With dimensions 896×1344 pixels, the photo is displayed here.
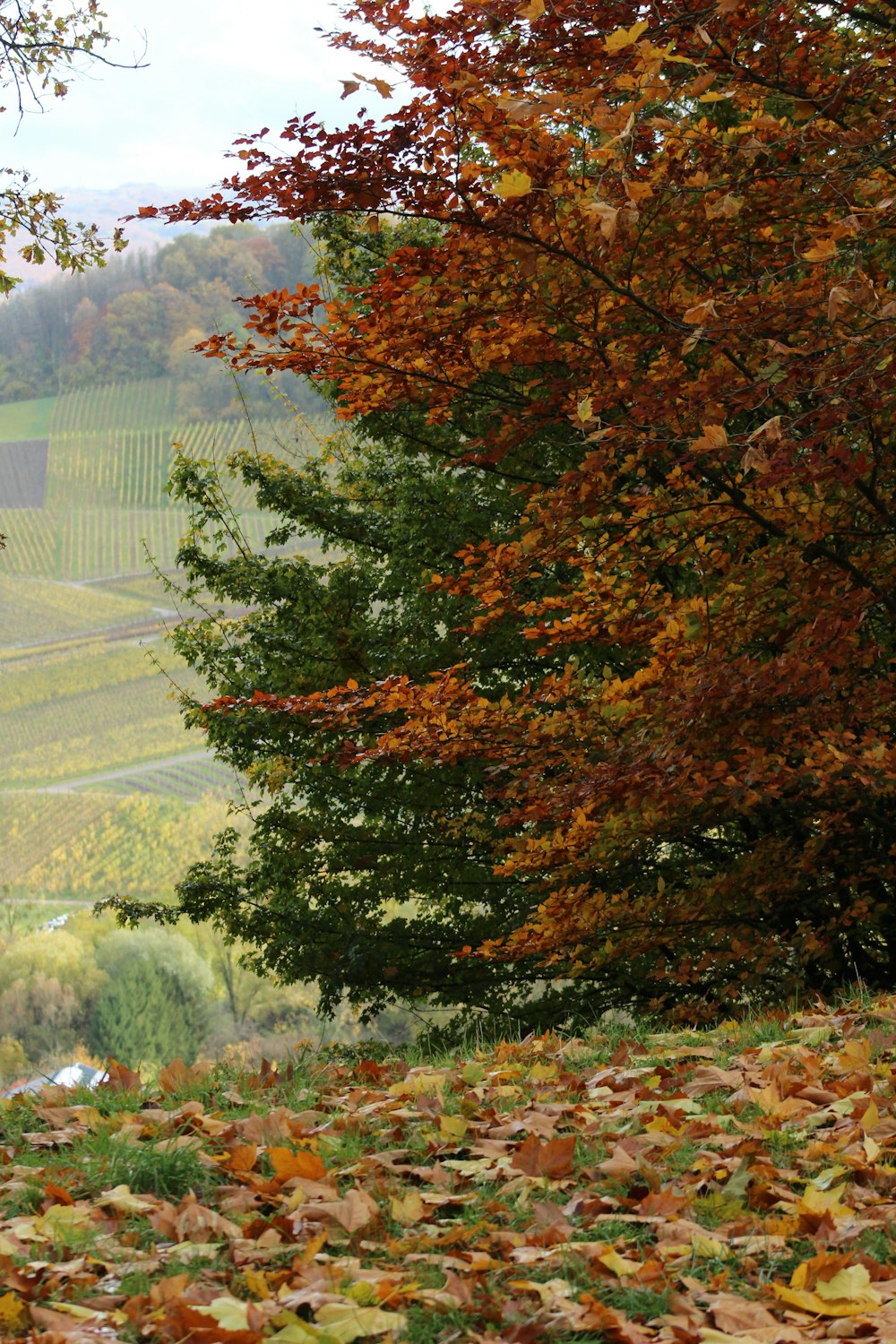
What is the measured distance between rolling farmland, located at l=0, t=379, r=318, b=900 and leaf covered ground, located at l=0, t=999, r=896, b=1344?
66.0 metres

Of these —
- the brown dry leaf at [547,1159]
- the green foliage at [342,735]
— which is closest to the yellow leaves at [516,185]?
the brown dry leaf at [547,1159]

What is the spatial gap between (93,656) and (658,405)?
75.3m

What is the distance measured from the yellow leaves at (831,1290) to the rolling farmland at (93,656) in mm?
67348

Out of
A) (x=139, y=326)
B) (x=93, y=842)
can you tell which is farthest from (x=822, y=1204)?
(x=139, y=326)

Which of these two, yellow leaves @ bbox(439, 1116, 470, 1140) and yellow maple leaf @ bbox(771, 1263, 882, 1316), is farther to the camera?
yellow leaves @ bbox(439, 1116, 470, 1140)

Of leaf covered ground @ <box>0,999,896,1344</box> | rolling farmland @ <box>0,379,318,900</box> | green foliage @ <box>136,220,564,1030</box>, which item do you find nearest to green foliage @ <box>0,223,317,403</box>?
rolling farmland @ <box>0,379,318,900</box>

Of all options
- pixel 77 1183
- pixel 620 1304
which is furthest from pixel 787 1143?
pixel 77 1183

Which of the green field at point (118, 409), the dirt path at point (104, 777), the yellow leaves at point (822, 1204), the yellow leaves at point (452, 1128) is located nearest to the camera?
the yellow leaves at point (822, 1204)

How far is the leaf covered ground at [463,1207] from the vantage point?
6.59ft

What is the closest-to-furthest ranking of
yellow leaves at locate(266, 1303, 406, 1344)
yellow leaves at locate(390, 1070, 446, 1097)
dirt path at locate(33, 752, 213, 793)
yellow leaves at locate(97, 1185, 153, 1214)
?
yellow leaves at locate(266, 1303, 406, 1344) → yellow leaves at locate(97, 1185, 153, 1214) → yellow leaves at locate(390, 1070, 446, 1097) → dirt path at locate(33, 752, 213, 793)

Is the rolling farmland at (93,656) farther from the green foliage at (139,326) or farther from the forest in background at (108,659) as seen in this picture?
the green foliage at (139,326)

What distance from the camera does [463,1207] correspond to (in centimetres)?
257

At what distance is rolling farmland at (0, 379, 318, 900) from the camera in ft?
223

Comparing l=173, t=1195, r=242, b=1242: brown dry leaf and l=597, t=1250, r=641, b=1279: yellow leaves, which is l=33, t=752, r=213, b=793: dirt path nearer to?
l=173, t=1195, r=242, b=1242: brown dry leaf
